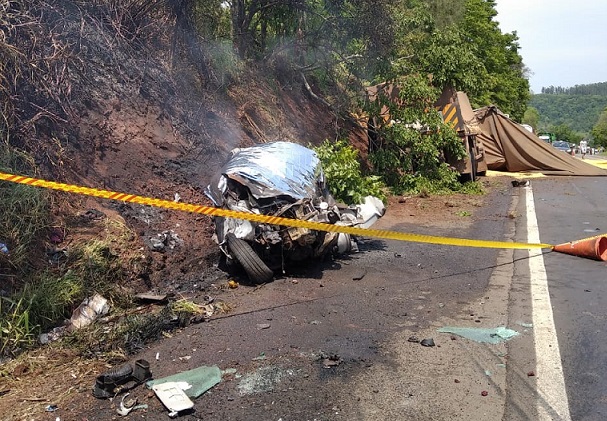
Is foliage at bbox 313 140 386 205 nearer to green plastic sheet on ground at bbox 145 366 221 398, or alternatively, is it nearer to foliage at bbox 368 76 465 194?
green plastic sheet on ground at bbox 145 366 221 398

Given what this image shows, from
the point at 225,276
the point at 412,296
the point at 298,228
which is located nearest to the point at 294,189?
the point at 298,228

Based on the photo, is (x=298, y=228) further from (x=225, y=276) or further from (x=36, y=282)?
(x=36, y=282)

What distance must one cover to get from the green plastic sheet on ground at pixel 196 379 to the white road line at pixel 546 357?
6.77 feet

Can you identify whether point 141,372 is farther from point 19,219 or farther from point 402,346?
point 19,219

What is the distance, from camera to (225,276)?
629 centimetres

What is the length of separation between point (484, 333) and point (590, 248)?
10.7 feet

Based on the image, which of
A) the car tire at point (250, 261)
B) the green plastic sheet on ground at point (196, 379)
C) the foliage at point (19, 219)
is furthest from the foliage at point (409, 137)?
the green plastic sheet on ground at point (196, 379)

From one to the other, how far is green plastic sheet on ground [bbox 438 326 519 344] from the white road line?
22cm

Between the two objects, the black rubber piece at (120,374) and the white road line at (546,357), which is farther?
the black rubber piece at (120,374)

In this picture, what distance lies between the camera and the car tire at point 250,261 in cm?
594

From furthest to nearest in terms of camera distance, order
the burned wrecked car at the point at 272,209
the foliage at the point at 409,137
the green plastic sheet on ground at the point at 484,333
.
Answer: the foliage at the point at 409,137 → the burned wrecked car at the point at 272,209 → the green plastic sheet on ground at the point at 484,333

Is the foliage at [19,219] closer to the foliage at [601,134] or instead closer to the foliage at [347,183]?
the foliage at [347,183]

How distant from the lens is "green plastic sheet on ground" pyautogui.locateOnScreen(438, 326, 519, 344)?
14.8ft

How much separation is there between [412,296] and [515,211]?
657 cm
